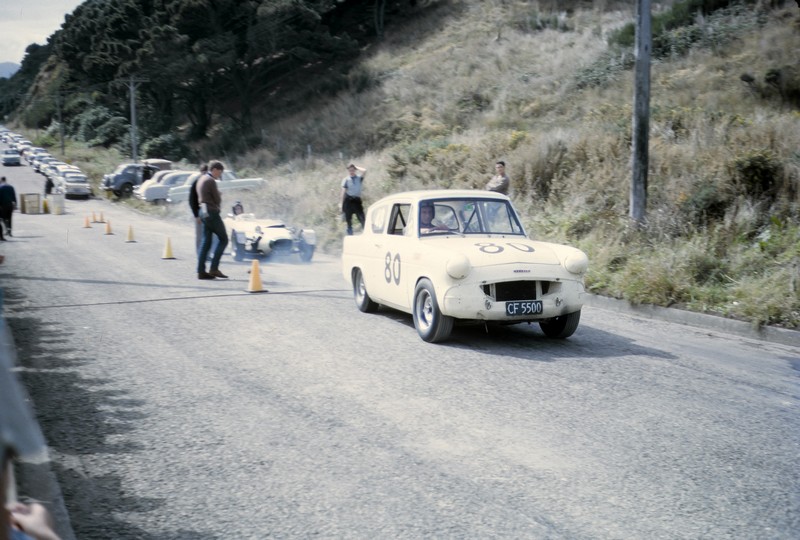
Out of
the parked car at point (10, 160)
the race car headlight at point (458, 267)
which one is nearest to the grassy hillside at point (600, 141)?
the race car headlight at point (458, 267)

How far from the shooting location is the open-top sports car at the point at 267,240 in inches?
653

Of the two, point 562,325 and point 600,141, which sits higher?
point 600,141

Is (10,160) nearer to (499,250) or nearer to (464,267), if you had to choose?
(499,250)

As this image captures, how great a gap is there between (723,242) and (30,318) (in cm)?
963

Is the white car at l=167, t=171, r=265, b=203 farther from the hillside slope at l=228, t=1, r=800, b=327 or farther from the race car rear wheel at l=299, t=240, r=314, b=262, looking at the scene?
the race car rear wheel at l=299, t=240, r=314, b=262

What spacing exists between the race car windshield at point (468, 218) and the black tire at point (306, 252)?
7731 mm

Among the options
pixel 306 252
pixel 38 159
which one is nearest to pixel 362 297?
pixel 306 252

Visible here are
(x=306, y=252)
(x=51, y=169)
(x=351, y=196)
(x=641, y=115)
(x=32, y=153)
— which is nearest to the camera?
(x=641, y=115)

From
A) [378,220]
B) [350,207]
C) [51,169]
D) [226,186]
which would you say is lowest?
[378,220]

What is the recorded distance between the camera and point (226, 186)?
31906 mm

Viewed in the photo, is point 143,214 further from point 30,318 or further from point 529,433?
point 529,433

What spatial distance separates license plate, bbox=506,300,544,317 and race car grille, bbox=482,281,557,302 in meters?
0.11

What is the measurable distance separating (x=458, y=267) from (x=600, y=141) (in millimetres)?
10700

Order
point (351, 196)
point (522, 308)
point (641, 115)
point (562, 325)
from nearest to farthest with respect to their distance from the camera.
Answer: point (522, 308), point (562, 325), point (641, 115), point (351, 196)
